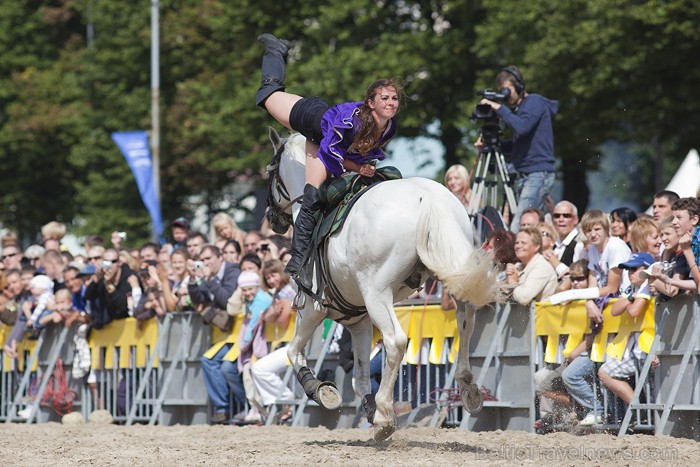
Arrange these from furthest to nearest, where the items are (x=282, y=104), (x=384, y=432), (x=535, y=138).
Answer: (x=535, y=138)
(x=282, y=104)
(x=384, y=432)

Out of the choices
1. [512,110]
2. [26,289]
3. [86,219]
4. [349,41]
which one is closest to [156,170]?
[86,219]

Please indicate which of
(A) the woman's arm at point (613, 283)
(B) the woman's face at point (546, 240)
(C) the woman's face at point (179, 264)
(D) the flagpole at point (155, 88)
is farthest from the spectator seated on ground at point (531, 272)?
(D) the flagpole at point (155, 88)

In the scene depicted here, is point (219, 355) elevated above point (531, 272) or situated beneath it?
situated beneath

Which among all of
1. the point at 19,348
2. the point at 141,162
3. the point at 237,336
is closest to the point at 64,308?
the point at 19,348

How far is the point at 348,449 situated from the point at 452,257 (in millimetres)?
1740

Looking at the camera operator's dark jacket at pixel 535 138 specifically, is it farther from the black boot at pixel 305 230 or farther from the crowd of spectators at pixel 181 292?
the black boot at pixel 305 230

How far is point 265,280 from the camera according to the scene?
13867mm

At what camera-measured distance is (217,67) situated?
36875 mm

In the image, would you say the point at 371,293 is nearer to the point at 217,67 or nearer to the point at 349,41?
the point at 349,41

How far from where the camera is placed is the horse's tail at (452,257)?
8.91 meters

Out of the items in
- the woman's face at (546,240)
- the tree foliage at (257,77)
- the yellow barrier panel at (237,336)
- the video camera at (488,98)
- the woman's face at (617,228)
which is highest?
the tree foliage at (257,77)

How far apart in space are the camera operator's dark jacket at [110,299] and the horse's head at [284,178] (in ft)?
18.7

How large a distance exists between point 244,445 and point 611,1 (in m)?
18.3

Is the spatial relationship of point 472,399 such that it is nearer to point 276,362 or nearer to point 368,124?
point 368,124
